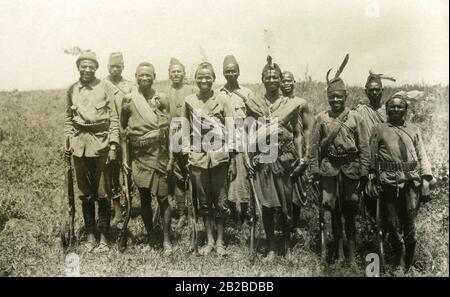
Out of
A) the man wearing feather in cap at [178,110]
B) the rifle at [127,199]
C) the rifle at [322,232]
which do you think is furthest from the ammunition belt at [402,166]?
the rifle at [127,199]

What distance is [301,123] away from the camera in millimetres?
5719

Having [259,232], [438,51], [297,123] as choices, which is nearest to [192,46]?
[297,123]

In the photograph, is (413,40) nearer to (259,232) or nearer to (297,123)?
(297,123)

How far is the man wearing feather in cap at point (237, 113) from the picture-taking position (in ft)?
19.4

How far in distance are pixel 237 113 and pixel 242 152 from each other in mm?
495

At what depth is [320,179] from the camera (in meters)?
5.63

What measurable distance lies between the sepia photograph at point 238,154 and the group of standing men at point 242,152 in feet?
0.06

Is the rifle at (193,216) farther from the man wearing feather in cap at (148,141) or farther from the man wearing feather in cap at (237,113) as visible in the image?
the man wearing feather in cap at (237,113)

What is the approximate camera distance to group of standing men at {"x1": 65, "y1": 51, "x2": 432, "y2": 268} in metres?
5.53

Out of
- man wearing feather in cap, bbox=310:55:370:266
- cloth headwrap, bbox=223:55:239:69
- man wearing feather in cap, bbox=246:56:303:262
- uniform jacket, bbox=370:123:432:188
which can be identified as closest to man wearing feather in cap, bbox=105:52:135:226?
cloth headwrap, bbox=223:55:239:69

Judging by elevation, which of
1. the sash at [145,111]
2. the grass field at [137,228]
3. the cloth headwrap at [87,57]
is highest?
the cloth headwrap at [87,57]

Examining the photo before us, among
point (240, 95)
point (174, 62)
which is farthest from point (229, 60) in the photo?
point (174, 62)

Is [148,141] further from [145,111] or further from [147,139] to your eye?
[145,111]
